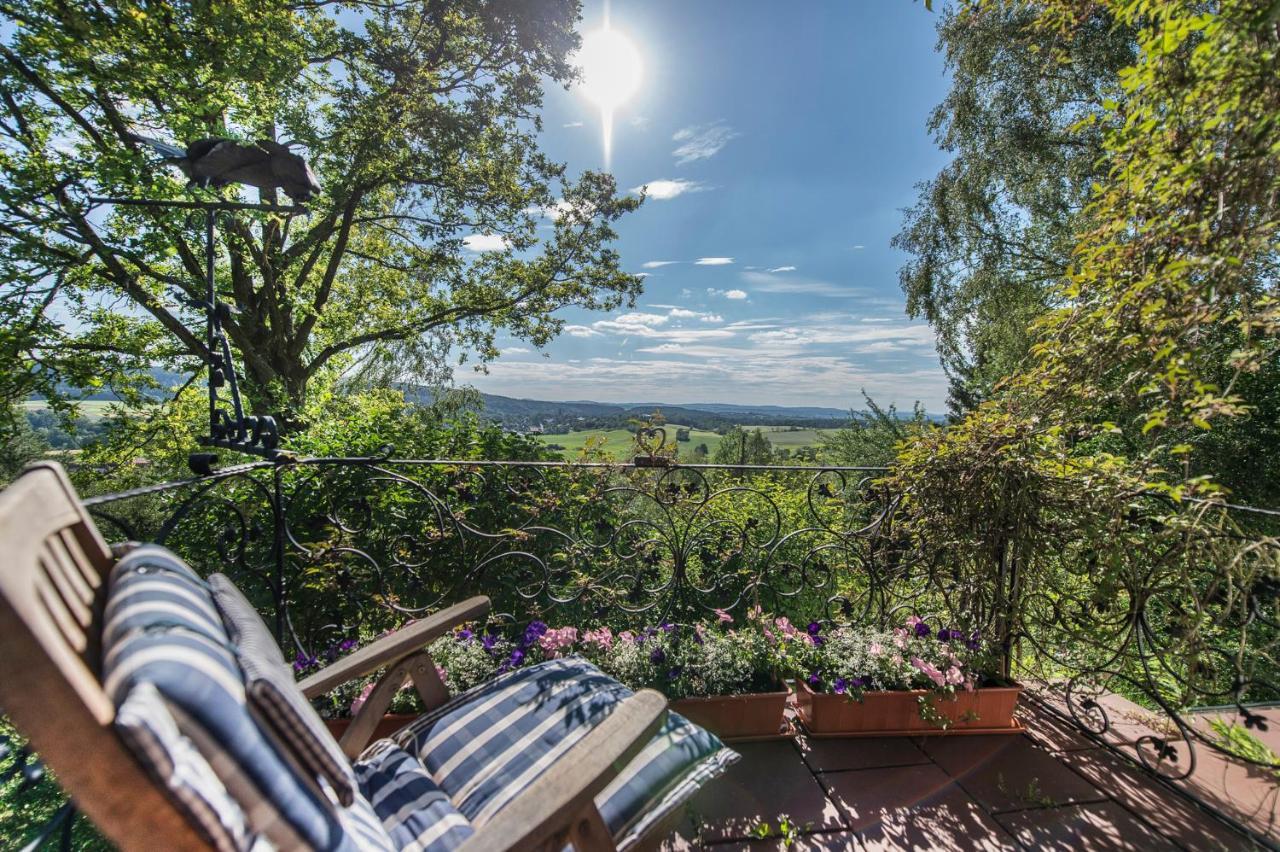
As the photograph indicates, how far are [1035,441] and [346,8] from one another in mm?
11305

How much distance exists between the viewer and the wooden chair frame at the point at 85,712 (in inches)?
21.6

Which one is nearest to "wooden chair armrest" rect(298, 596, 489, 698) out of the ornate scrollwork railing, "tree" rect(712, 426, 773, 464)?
the ornate scrollwork railing

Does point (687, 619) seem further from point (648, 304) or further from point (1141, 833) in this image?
point (648, 304)

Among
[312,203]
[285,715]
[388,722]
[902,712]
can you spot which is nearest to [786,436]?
[312,203]

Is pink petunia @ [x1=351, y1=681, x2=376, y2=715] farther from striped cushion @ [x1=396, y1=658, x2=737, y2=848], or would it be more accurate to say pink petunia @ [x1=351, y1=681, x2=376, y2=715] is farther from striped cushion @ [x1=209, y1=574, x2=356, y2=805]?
striped cushion @ [x1=209, y1=574, x2=356, y2=805]

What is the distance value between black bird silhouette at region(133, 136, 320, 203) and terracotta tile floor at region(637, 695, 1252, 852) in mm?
2387

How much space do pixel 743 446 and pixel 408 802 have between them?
12222 mm

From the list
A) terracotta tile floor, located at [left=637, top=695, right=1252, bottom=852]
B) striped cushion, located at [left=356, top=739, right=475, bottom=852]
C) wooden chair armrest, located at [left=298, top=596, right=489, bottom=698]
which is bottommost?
terracotta tile floor, located at [left=637, top=695, right=1252, bottom=852]

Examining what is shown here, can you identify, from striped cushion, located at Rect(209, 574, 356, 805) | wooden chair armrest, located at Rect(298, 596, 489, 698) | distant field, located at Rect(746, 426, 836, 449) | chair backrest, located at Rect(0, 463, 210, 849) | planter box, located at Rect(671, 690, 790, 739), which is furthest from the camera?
distant field, located at Rect(746, 426, 836, 449)

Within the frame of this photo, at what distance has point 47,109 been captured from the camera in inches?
286

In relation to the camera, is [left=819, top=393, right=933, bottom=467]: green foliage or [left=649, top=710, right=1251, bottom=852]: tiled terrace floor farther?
[left=819, top=393, right=933, bottom=467]: green foliage

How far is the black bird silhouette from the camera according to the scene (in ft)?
5.46

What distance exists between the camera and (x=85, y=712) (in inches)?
21.9

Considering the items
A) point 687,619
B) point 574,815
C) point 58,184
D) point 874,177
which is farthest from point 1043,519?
point 874,177
